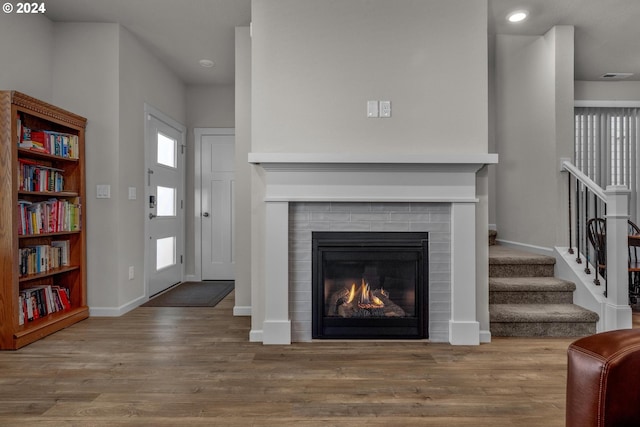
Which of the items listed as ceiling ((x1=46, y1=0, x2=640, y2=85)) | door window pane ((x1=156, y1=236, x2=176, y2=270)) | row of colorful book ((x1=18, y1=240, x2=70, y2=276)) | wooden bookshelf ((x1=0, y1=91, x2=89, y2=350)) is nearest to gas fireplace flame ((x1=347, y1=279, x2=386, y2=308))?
wooden bookshelf ((x1=0, y1=91, x2=89, y2=350))

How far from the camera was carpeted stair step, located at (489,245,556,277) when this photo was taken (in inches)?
129

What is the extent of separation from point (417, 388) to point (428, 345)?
656mm

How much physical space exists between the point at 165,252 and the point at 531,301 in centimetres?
398

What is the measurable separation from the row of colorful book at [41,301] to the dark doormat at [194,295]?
755mm

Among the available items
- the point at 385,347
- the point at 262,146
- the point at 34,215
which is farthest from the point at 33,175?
the point at 385,347

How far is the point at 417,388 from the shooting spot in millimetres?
1920

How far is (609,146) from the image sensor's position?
4691mm

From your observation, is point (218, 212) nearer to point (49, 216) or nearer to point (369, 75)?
point (49, 216)

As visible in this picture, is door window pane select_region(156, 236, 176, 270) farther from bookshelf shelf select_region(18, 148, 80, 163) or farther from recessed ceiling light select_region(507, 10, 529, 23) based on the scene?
recessed ceiling light select_region(507, 10, 529, 23)

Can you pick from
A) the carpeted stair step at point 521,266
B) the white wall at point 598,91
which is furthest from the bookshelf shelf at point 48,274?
the white wall at point 598,91

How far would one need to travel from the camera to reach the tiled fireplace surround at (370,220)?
8.38 feet

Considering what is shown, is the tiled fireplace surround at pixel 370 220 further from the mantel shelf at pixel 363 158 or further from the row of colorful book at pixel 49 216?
the row of colorful book at pixel 49 216

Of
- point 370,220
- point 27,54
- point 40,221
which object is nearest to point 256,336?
point 370,220

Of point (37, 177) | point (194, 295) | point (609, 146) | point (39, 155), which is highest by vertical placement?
point (609, 146)
